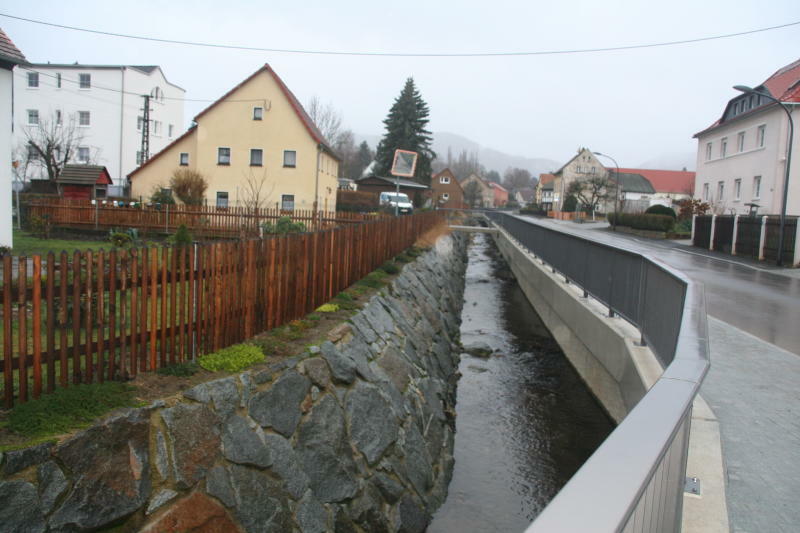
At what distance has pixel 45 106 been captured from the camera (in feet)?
179

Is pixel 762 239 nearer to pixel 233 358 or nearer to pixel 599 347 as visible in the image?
pixel 599 347

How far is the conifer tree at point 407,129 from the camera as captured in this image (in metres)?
71.0

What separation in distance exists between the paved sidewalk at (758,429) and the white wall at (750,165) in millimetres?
30283

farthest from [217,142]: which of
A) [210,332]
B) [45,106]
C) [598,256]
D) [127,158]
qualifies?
[210,332]

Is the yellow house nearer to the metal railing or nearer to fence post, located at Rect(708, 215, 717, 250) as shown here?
fence post, located at Rect(708, 215, 717, 250)

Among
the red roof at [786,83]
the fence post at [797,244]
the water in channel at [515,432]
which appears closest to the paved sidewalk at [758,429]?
the water in channel at [515,432]

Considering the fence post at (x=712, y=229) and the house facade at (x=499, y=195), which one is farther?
the house facade at (x=499, y=195)

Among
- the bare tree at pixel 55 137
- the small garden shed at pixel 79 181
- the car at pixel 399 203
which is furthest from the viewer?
the bare tree at pixel 55 137

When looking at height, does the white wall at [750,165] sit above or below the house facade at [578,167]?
below

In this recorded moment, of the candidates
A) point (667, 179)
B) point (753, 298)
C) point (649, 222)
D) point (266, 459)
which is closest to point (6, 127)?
point (266, 459)

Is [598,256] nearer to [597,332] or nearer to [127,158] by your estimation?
[597,332]

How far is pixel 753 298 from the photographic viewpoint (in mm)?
14055

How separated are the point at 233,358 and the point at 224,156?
3577 centimetres

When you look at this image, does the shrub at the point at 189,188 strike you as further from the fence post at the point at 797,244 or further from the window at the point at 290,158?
the fence post at the point at 797,244
